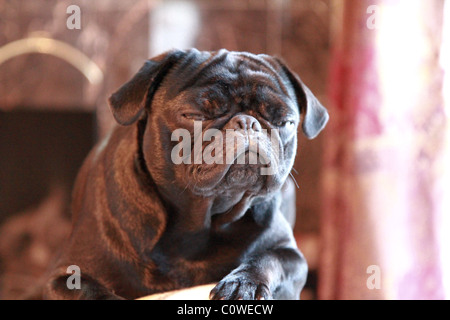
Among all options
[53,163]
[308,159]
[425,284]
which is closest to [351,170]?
[425,284]

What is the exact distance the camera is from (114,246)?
3.08ft

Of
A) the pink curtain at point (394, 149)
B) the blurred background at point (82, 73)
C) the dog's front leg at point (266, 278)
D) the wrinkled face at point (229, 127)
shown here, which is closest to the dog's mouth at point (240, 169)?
the wrinkled face at point (229, 127)

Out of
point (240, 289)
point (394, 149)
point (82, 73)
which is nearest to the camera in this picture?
point (240, 289)

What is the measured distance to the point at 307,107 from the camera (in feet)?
3.16

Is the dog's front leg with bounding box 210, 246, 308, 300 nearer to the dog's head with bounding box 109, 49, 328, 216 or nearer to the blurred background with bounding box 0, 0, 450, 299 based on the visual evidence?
the dog's head with bounding box 109, 49, 328, 216

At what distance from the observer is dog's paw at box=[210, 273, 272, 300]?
0.78m

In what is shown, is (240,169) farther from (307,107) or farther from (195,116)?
(307,107)

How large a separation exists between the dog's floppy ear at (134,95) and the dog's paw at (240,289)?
12.7 inches

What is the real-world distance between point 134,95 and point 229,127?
196 mm

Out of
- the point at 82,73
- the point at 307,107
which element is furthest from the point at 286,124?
the point at 82,73

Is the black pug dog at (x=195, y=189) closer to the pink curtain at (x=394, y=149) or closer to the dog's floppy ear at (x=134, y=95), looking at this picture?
the dog's floppy ear at (x=134, y=95)

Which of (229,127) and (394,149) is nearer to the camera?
(229,127)
